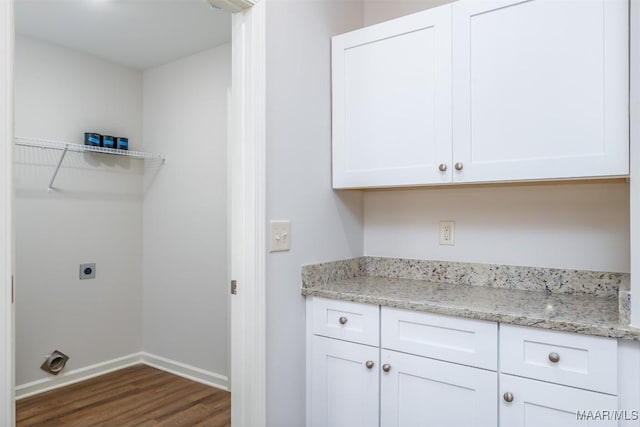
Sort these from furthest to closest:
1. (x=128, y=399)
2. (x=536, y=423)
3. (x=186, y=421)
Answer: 1. (x=128, y=399)
2. (x=186, y=421)
3. (x=536, y=423)

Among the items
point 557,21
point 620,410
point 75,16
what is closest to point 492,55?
point 557,21

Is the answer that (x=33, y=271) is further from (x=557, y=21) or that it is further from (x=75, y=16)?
(x=557, y=21)

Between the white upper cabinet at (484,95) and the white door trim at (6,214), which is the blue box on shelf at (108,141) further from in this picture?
the white door trim at (6,214)

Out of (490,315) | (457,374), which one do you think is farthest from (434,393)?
(490,315)

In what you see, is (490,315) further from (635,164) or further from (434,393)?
(635,164)

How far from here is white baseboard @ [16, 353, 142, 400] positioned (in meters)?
2.74

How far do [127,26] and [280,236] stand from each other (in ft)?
6.33

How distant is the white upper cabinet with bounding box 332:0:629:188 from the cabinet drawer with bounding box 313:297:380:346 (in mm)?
518

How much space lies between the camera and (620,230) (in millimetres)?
1508

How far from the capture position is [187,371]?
3094mm

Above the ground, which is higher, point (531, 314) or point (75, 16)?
point (75, 16)

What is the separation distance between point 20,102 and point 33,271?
3.65 feet

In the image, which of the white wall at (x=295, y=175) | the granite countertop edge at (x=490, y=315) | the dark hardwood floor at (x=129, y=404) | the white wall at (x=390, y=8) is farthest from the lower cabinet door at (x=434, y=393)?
the white wall at (x=390, y=8)

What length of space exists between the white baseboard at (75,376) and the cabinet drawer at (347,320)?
7.37 ft
